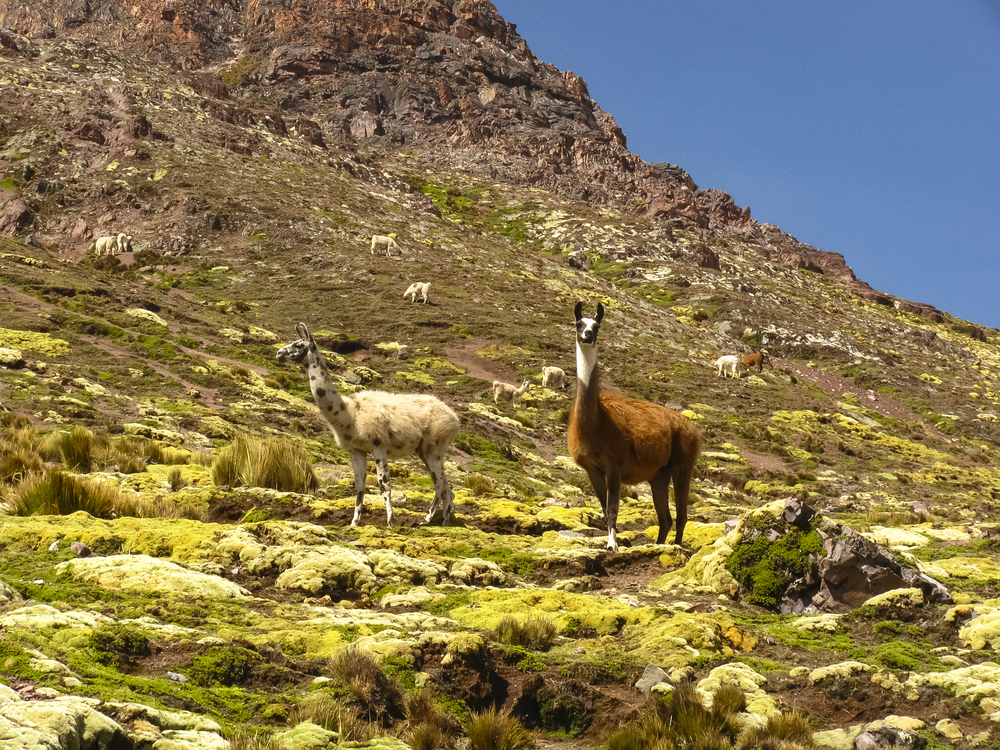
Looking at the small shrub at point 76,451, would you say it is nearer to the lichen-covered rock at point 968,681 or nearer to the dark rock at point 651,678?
the dark rock at point 651,678

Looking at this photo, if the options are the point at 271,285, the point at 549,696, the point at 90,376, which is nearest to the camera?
the point at 549,696

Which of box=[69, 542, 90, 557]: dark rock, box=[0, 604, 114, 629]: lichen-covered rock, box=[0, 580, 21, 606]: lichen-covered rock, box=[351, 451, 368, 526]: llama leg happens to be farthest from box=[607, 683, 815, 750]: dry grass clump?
box=[351, 451, 368, 526]: llama leg

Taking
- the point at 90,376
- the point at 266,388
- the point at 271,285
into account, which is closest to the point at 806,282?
the point at 271,285

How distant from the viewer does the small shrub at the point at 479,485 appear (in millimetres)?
16047

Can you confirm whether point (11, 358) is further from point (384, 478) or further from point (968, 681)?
point (968, 681)

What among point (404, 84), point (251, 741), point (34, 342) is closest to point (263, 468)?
point (251, 741)

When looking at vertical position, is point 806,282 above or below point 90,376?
above

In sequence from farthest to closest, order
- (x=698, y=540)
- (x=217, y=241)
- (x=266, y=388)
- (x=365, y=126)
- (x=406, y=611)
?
(x=365, y=126), (x=217, y=241), (x=266, y=388), (x=698, y=540), (x=406, y=611)

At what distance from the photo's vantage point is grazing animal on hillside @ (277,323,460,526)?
1147 centimetres

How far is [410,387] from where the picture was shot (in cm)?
2914

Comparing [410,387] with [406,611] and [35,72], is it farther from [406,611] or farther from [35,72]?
[35,72]

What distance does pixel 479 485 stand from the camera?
16.4 meters

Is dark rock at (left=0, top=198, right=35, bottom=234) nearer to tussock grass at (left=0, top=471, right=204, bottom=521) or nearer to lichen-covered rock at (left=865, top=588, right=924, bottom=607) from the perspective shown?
A: tussock grass at (left=0, top=471, right=204, bottom=521)

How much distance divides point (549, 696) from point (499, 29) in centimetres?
15712
